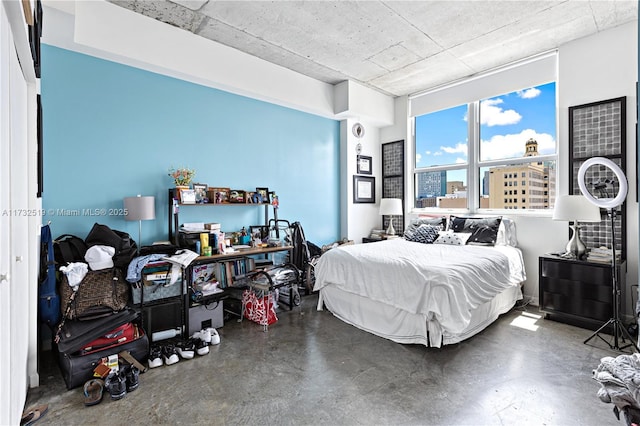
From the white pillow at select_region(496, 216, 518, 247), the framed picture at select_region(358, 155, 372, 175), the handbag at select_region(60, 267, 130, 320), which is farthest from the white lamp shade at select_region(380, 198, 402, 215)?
the handbag at select_region(60, 267, 130, 320)

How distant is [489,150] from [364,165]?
192cm

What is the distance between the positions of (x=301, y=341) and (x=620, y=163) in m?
3.73

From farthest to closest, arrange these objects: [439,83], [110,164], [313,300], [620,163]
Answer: [439,83] < [313,300] < [620,163] < [110,164]

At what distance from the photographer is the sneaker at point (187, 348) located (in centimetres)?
265

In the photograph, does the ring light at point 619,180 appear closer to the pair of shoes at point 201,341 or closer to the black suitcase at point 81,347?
the pair of shoes at point 201,341

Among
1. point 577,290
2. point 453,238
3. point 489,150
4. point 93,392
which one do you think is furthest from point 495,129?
point 93,392

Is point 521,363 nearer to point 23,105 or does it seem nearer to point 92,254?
point 92,254

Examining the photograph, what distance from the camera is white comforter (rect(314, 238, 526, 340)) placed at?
8.73ft

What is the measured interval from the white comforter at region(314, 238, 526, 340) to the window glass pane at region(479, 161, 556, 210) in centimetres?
72

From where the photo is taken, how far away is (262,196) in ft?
13.3

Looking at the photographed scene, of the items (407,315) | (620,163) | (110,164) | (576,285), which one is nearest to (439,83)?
(620,163)

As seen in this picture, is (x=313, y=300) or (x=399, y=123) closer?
(x=313, y=300)

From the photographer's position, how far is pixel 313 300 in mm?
4262

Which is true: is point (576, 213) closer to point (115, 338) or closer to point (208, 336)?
point (208, 336)
